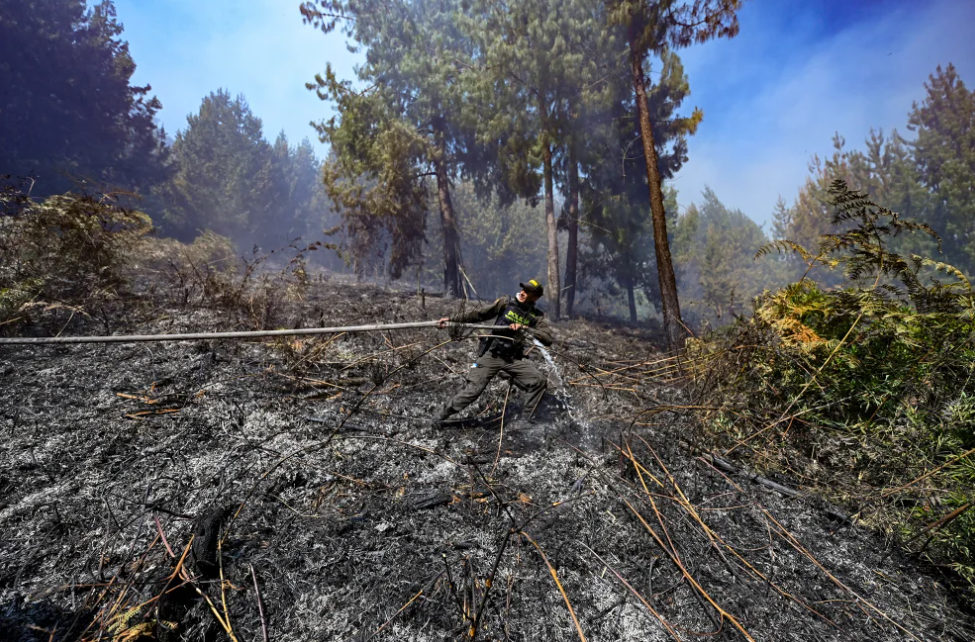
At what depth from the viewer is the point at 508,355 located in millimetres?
4461

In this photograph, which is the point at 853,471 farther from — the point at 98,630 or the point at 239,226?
the point at 239,226

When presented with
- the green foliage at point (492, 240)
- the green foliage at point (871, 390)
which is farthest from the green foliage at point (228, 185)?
the green foliage at point (871, 390)

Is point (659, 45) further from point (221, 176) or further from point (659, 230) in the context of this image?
point (221, 176)

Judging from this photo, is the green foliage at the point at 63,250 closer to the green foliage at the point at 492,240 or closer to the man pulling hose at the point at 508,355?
the man pulling hose at the point at 508,355

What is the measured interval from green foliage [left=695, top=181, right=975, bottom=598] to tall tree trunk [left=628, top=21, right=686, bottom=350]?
266 centimetres

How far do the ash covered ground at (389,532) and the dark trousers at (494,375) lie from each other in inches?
11.6

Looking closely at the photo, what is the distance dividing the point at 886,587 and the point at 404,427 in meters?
3.60

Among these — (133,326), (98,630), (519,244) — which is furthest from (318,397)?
(519,244)

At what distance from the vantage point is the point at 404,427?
4.05 m

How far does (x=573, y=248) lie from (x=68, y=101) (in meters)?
31.6

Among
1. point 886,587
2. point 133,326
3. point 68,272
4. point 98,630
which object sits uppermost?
point 68,272

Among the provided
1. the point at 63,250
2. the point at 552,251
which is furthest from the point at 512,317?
the point at 552,251

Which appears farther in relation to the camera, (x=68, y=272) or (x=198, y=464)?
(x=68, y=272)

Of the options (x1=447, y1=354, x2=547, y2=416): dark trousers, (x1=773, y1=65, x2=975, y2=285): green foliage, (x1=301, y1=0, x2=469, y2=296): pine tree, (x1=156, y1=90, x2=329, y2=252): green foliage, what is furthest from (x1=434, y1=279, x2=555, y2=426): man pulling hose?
(x1=156, y1=90, x2=329, y2=252): green foliage
